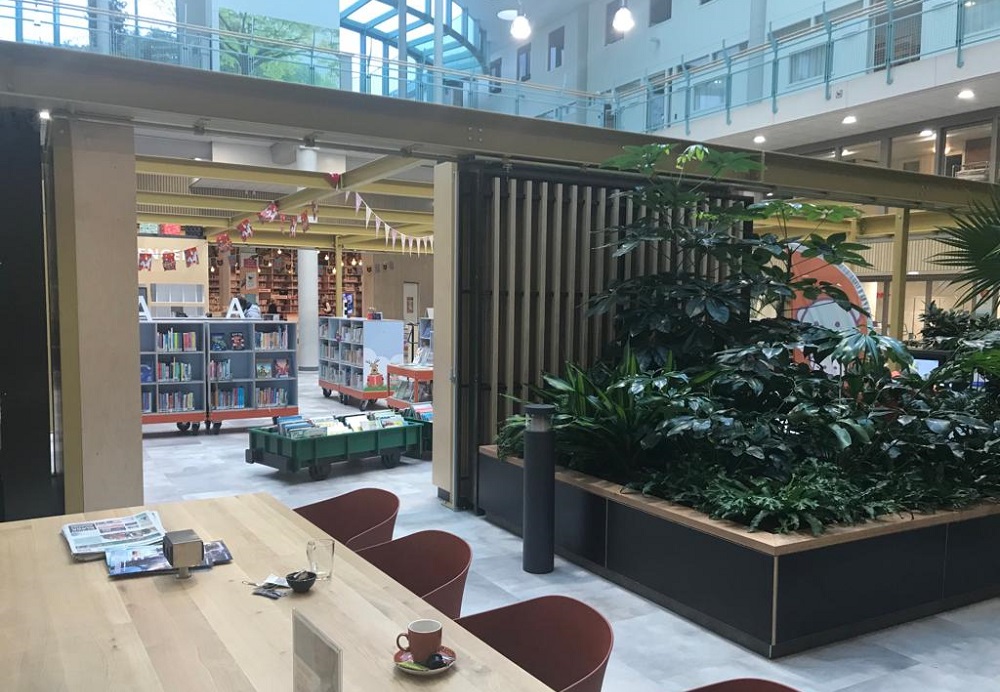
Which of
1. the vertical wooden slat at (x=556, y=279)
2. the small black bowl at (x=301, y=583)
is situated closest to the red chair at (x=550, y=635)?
the small black bowl at (x=301, y=583)

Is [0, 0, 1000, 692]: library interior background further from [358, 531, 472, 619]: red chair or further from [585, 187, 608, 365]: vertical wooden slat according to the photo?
[358, 531, 472, 619]: red chair

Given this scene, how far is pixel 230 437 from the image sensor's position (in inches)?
380

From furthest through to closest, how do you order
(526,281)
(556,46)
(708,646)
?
(556,46) < (526,281) < (708,646)

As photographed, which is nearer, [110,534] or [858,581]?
[110,534]

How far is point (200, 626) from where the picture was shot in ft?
6.58

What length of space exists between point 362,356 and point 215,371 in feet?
8.94

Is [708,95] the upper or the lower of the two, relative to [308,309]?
upper

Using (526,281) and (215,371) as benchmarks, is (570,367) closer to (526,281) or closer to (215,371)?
(526,281)

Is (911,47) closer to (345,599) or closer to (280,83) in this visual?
(280,83)

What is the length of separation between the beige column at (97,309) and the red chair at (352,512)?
1.85 metres

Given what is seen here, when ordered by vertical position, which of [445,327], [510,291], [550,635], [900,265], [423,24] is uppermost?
[423,24]

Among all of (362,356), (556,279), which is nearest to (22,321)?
(556,279)

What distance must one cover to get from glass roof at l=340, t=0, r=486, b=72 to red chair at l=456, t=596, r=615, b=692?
70.9 ft

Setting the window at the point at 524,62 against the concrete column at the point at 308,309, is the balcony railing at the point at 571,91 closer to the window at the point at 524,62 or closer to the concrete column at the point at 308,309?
the concrete column at the point at 308,309
